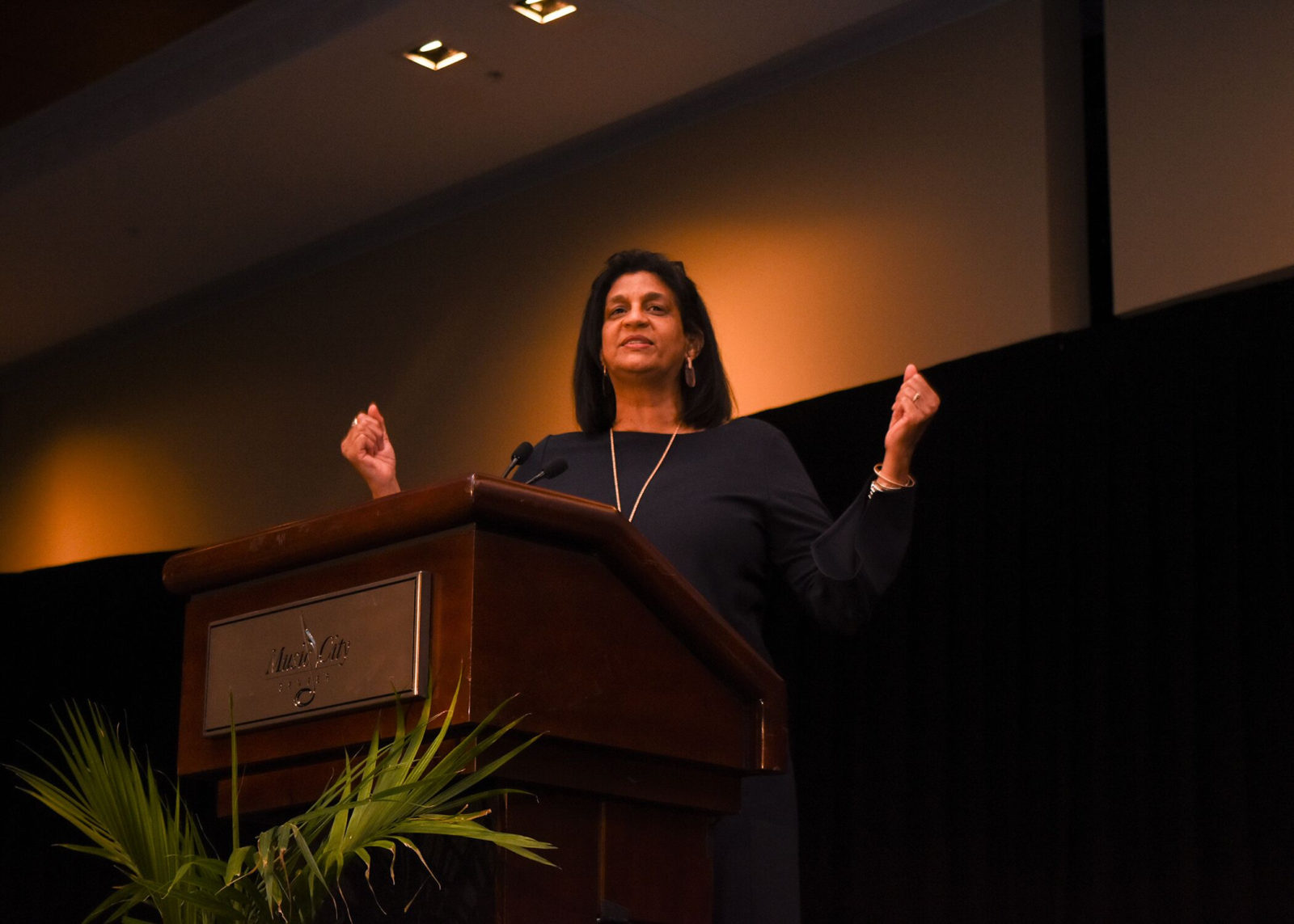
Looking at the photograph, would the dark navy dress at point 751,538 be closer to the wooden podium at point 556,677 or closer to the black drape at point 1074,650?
the wooden podium at point 556,677

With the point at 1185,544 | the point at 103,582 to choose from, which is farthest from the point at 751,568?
the point at 103,582

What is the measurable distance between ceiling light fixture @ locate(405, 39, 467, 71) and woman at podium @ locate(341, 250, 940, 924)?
285cm

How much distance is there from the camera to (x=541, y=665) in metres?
1.14

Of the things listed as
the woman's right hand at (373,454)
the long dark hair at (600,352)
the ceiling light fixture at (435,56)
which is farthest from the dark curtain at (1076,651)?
the woman's right hand at (373,454)

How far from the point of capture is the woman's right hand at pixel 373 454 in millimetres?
1736

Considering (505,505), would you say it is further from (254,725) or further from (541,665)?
(254,725)

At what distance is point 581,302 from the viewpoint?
535 centimetres

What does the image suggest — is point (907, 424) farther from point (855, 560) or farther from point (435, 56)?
point (435, 56)

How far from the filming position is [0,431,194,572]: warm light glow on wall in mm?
6605

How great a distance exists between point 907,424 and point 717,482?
268 mm

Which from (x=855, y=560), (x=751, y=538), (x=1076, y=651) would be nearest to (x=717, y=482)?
(x=751, y=538)

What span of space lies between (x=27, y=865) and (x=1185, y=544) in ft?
15.9

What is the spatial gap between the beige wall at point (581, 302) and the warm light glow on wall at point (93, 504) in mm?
10

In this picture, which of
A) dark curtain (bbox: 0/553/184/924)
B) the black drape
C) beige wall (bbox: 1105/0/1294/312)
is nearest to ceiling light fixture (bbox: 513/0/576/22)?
the black drape
